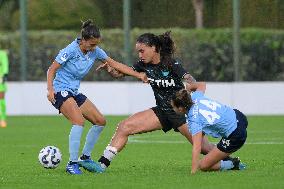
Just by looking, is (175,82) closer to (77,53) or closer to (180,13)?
(77,53)

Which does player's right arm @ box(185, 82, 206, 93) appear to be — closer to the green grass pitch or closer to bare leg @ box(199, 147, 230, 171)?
bare leg @ box(199, 147, 230, 171)

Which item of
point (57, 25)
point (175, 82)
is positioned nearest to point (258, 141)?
point (175, 82)

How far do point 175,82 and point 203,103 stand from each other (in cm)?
89

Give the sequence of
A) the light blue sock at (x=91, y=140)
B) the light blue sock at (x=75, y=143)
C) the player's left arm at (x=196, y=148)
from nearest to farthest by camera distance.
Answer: the player's left arm at (x=196, y=148), the light blue sock at (x=75, y=143), the light blue sock at (x=91, y=140)

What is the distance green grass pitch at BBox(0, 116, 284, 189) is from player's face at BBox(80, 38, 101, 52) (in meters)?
1.65

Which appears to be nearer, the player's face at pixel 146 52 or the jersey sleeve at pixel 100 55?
→ the player's face at pixel 146 52

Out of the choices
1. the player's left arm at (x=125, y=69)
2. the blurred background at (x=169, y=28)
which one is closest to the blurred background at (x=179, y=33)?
the blurred background at (x=169, y=28)

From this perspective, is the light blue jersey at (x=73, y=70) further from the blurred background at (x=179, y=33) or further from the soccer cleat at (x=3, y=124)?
the blurred background at (x=179, y=33)

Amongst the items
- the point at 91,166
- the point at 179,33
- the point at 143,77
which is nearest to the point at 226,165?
the point at 143,77

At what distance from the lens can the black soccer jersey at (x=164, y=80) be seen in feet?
45.7

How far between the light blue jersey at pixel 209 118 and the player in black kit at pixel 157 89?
0.69m

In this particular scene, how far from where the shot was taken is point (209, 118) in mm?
13156

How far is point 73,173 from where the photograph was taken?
44.7 feet

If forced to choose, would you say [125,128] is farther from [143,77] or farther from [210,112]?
[210,112]
